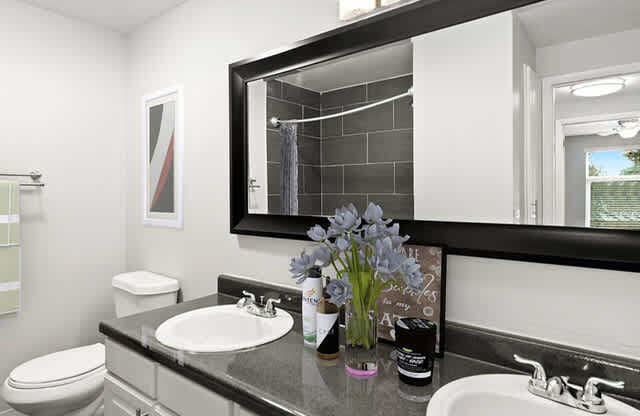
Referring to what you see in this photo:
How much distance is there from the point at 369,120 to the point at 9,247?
1.89m

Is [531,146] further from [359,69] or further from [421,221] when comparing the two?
[359,69]

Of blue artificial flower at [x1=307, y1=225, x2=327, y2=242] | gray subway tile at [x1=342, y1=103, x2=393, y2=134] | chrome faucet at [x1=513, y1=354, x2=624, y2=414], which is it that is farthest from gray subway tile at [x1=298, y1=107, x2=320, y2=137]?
chrome faucet at [x1=513, y1=354, x2=624, y2=414]

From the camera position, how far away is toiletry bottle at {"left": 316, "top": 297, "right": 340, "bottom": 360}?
3.55ft

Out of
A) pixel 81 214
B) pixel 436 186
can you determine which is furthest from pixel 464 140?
pixel 81 214

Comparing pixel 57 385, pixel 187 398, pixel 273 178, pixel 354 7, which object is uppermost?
pixel 354 7

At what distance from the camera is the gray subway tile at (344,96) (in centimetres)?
132

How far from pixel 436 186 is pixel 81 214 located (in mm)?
2117

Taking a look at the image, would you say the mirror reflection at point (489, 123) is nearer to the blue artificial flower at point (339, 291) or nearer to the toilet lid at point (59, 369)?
the blue artificial flower at point (339, 291)

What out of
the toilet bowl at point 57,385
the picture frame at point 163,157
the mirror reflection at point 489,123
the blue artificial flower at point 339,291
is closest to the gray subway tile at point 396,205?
the mirror reflection at point 489,123

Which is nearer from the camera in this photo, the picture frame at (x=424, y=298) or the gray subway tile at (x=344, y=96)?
the picture frame at (x=424, y=298)

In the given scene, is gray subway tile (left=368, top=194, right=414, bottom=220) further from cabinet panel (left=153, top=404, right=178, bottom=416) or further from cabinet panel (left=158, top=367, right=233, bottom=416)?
cabinet panel (left=153, top=404, right=178, bottom=416)

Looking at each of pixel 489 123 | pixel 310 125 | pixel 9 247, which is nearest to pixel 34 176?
pixel 9 247

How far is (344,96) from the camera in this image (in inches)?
53.7

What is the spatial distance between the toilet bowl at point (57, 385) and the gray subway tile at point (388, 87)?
177cm
